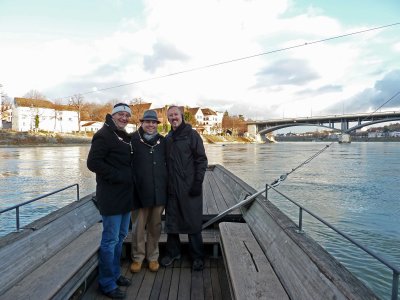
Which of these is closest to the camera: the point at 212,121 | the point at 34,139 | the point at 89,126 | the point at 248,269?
the point at 248,269

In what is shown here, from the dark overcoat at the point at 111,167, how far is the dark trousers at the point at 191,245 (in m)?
1.07

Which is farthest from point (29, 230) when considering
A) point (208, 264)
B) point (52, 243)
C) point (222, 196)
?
point (222, 196)

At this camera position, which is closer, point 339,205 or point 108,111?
point 339,205

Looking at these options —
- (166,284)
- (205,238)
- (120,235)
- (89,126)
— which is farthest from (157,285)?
(89,126)

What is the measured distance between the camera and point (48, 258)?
3311mm

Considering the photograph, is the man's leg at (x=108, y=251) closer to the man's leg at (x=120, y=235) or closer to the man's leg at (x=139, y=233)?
the man's leg at (x=120, y=235)

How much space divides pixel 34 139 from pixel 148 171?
67.7 m

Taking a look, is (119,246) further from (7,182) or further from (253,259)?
(7,182)

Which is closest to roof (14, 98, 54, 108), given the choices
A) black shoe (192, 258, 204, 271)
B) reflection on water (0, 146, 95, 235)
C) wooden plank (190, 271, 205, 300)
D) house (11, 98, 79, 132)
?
house (11, 98, 79, 132)

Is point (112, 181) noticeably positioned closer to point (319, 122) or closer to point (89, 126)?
point (319, 122)

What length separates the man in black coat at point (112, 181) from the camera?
119 inches

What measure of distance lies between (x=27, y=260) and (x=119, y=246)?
2.97 feet

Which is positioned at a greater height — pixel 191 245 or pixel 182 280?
pixel 191 245

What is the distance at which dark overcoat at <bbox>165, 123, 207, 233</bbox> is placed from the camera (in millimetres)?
3762
